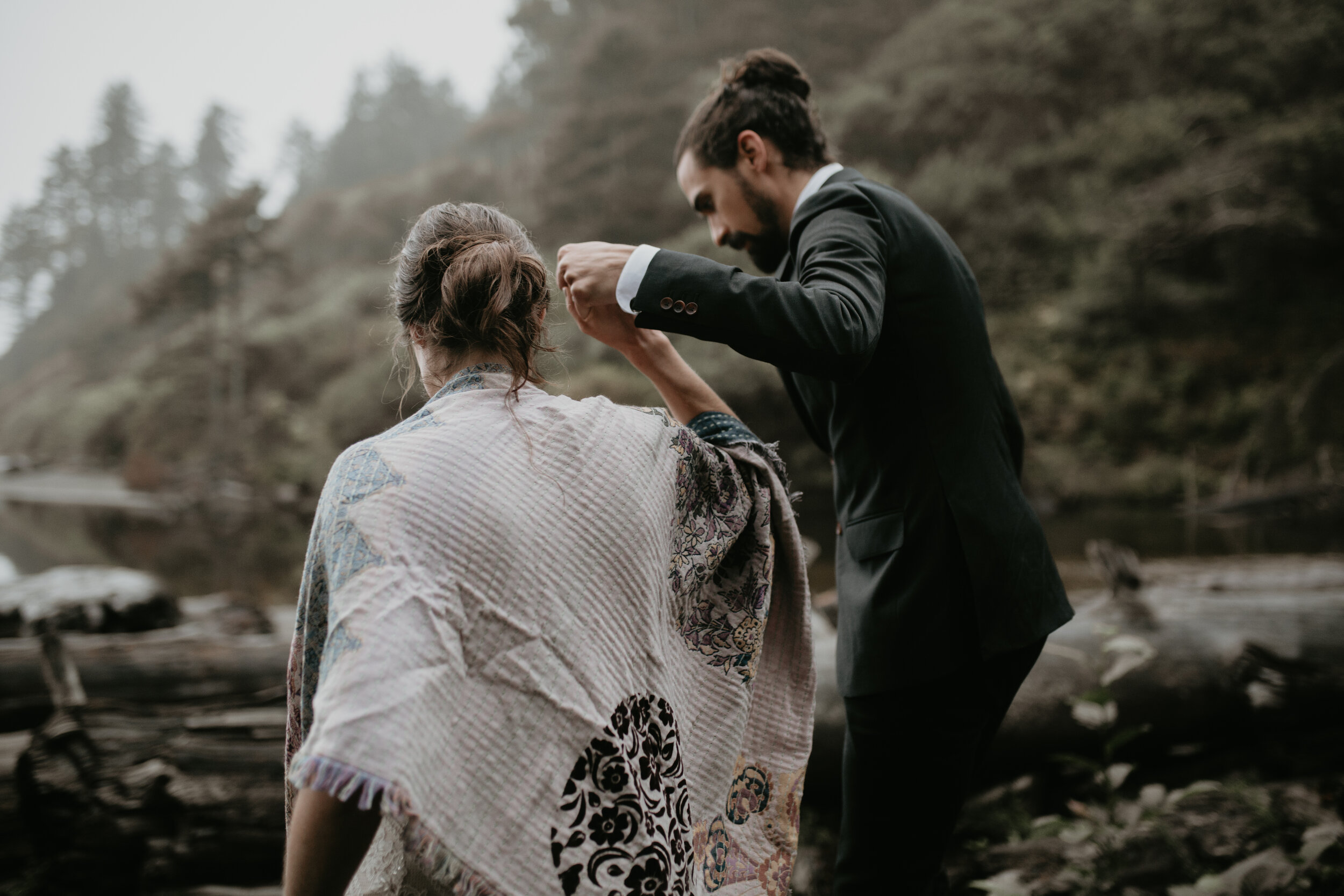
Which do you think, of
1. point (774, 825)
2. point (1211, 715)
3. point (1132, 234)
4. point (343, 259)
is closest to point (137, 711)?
point (774, 825)

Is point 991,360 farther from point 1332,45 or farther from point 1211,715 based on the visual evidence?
point 1332,45

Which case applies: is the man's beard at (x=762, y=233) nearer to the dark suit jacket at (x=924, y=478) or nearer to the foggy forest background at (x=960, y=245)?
the dark suit jacket at (x=924, y=478)

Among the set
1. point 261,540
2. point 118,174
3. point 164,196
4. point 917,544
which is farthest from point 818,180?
point 164,196

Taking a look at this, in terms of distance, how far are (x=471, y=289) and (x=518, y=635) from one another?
0.46 metres

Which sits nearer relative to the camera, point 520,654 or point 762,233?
point 520,654

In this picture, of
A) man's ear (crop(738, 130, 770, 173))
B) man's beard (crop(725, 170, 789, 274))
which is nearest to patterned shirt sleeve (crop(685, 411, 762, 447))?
man's beard (crop(725, 170, 789, 274))

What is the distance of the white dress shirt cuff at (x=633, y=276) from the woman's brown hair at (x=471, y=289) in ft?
0.41

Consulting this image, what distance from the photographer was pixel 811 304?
941 millimetres

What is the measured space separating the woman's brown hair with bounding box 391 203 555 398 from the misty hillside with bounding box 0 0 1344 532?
0.57 feet

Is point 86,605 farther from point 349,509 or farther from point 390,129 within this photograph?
point 390,129

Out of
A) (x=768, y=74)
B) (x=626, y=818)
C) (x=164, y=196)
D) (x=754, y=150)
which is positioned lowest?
(x=626, y=818)

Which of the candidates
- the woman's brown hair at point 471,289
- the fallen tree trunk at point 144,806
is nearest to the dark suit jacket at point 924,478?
the woman's brown hair at point 471,289

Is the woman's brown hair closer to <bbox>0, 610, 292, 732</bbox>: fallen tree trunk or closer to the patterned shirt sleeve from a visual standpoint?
the patterned shirt sleeve

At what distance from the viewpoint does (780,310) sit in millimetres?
931
